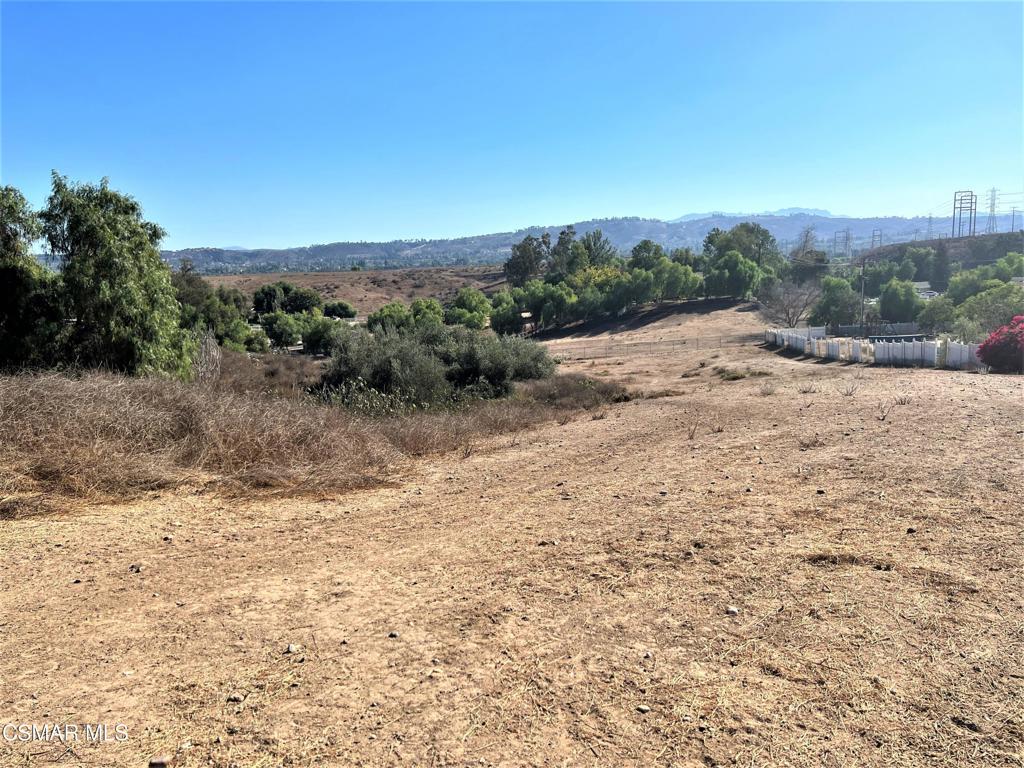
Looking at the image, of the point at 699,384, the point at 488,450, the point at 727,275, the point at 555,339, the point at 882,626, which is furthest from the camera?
the point at 727,275

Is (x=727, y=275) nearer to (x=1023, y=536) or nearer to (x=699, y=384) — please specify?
(x=699, y=384)

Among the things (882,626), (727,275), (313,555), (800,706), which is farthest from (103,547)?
(727,275)

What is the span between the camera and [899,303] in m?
49.4

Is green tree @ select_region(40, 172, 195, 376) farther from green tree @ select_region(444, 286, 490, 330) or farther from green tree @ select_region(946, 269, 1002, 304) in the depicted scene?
→ green tree @ select_region(946, 269, 1002, 304)

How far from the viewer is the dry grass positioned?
7266 millimetres

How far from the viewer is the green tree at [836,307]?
51.4m

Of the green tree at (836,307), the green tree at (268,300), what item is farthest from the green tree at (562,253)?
the green tree at (836,307)

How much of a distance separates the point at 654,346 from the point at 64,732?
4778 cm

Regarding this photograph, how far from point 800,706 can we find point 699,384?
825 inches

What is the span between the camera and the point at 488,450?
39.0ft

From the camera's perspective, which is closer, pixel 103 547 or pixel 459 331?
pixel 103 547

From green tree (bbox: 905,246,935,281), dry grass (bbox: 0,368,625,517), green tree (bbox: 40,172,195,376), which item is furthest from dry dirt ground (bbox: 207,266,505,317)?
dry grass (bbox: 0,368,625,517)

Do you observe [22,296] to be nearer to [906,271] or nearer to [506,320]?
[506,320]

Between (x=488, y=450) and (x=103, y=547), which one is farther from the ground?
(x=103, y=547)
